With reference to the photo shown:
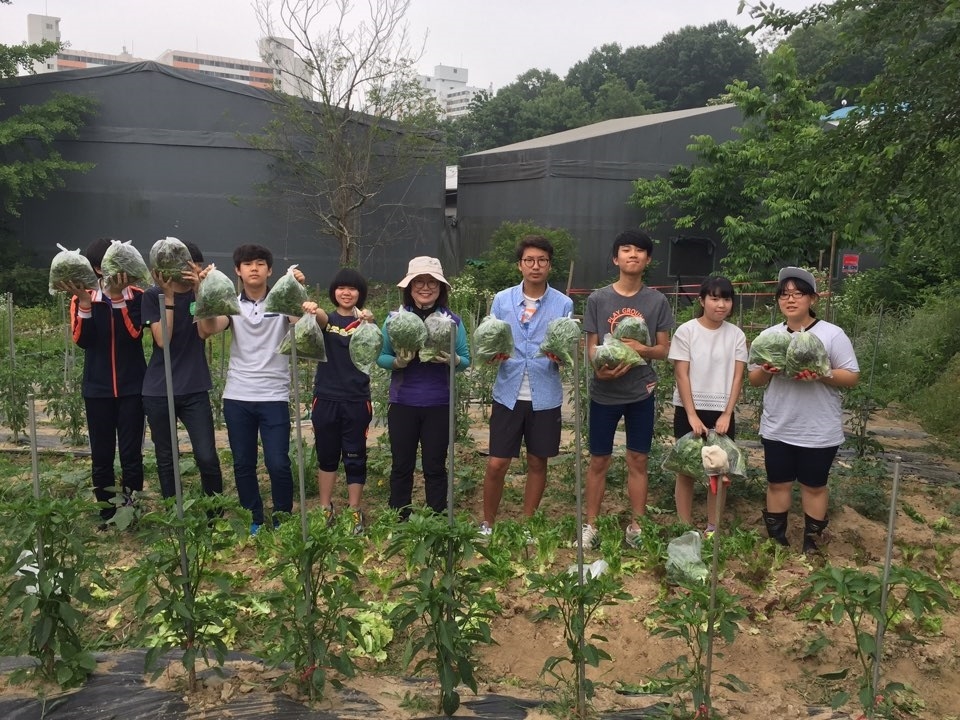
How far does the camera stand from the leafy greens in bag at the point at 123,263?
3.37m

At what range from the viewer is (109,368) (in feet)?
12.6

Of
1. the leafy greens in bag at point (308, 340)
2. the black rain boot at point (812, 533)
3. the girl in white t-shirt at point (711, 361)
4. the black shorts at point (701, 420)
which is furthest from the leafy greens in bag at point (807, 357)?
the leafy greens in bag at point (308, 340)

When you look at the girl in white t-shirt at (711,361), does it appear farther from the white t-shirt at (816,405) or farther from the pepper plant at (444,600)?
the pepper plant at (444,600)

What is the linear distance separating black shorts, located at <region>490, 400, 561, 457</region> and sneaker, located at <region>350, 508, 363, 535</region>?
73cm

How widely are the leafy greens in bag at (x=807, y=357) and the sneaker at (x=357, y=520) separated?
6.92 feet

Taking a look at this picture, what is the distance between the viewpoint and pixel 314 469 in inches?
178

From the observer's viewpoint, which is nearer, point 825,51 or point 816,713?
point 816,713

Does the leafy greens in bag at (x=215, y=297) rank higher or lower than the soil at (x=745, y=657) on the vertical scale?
higher

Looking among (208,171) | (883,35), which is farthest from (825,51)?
(883,35)

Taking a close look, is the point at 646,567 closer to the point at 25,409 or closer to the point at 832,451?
the point at 832,451

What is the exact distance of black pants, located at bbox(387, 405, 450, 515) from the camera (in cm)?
373

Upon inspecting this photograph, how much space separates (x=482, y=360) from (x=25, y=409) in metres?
4.03

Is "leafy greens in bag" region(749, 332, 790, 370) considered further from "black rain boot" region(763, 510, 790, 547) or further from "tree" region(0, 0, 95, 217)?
"tree" region(0, 0, 95, 217)

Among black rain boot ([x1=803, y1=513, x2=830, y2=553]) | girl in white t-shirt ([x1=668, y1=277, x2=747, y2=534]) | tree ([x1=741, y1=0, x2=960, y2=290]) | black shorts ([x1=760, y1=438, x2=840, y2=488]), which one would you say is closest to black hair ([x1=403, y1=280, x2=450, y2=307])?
girl in white t-shirt ([x1=668, y1=277, x2=747, y2=534])
